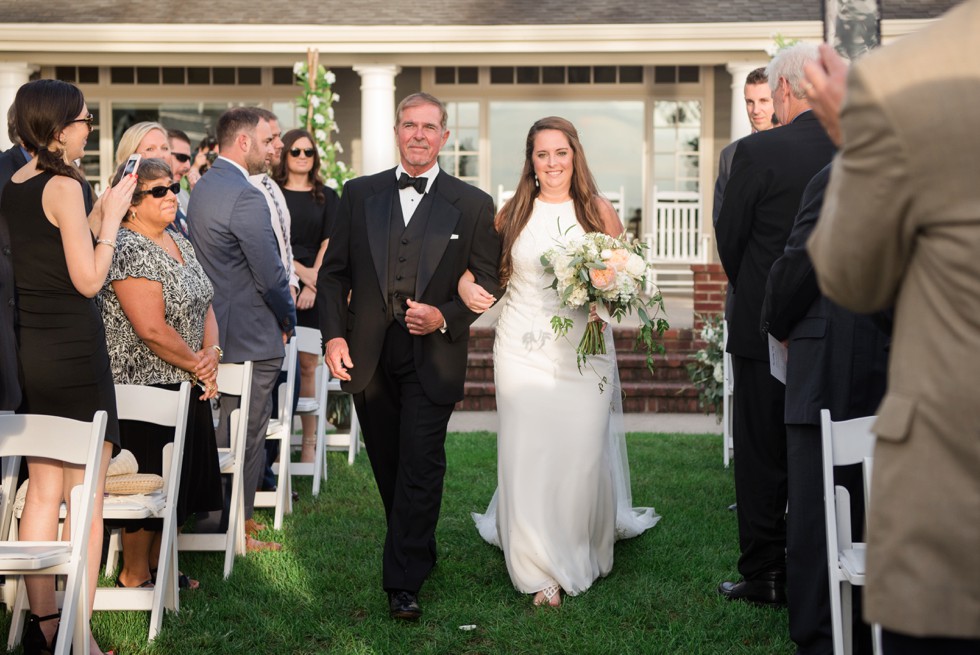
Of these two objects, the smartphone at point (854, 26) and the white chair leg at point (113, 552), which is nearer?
the smartphone at point (854, 26)

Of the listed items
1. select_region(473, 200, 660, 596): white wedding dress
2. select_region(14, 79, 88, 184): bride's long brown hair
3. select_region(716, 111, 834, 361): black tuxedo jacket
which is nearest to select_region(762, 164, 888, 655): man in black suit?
select_region(716, 111, 834, 361): black tuxedo jacket

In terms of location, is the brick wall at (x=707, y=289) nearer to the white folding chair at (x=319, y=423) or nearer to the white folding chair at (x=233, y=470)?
the white folding chair at (x=319, y=423)

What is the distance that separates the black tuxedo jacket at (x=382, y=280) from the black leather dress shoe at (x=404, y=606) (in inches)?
36.4

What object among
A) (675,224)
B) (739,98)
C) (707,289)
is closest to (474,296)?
(707,289)

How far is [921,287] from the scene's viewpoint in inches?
83.4

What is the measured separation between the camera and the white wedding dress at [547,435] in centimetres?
569

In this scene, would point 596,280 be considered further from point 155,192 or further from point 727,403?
point 727,403

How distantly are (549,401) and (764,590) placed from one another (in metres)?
1.40

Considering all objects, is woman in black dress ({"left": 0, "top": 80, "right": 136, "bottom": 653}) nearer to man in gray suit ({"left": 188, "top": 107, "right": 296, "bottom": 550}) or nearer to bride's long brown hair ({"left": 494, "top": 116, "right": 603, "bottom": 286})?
man in gray suit ({"left": 188, "top": 107, "right": 296, "bottom": 550})

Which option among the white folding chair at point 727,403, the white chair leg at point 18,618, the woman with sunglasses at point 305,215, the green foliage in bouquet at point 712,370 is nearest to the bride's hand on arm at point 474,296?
the white chair leg at point 18,618

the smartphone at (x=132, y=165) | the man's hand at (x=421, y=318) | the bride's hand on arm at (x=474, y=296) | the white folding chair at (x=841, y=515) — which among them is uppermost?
the smartphone at (x=132, y=165)

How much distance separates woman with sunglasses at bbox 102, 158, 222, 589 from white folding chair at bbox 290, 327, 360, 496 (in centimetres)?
239

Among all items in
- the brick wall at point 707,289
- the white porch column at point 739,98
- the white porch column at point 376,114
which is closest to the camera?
the brick wall at point 707,289

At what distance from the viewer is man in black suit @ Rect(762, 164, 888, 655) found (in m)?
4.42
